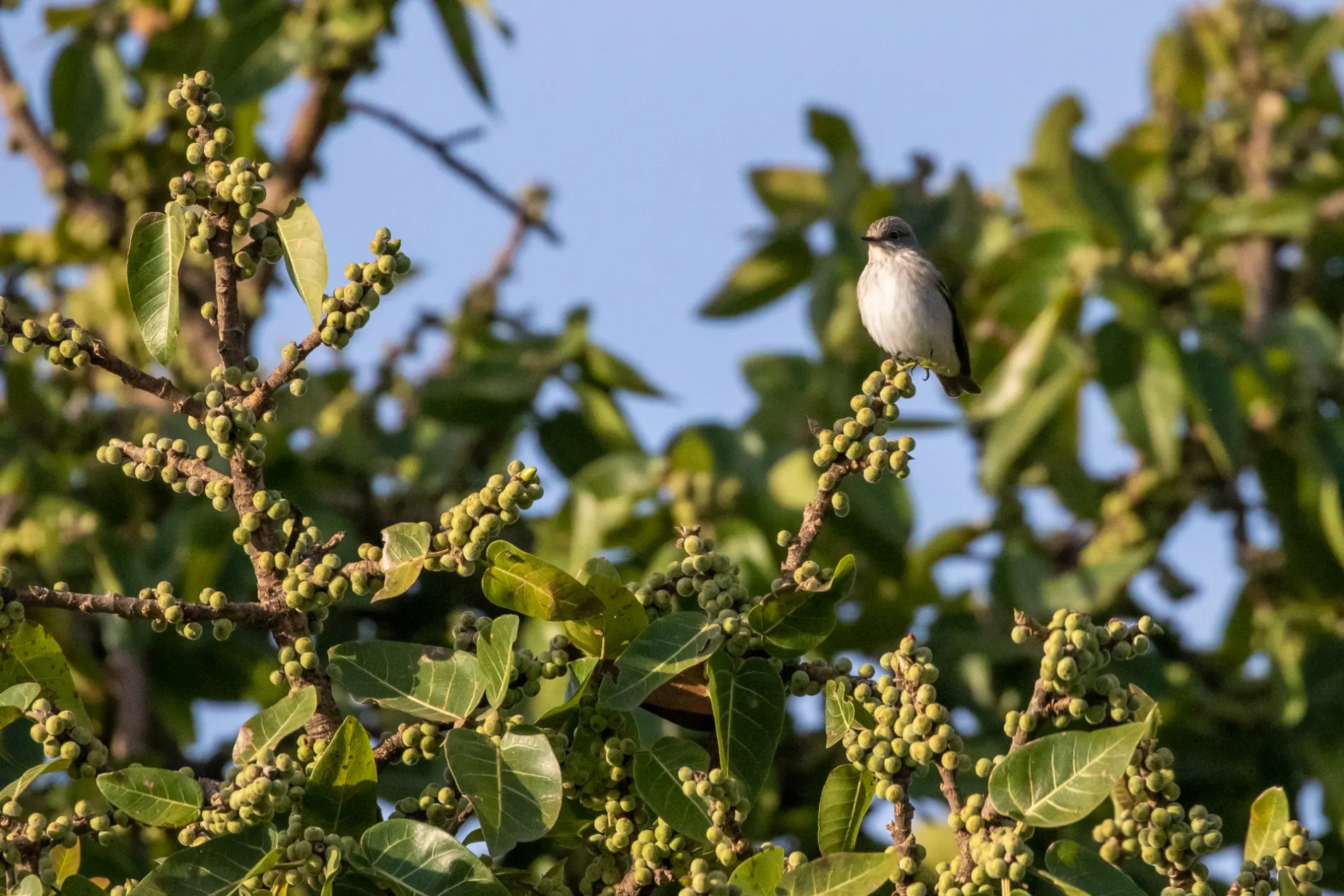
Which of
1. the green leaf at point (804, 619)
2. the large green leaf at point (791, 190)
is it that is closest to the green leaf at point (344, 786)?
the green leaf at point (804, 619)

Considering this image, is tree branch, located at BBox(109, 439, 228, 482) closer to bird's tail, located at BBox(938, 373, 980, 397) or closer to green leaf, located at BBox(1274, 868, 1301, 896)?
green leaf, located at BBox(1274, 868, 1301, 896)

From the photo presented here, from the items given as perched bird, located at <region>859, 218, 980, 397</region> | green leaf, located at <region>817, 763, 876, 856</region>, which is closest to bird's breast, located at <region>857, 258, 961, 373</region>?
perched bird, located at <region>859, 218, 980, 397</region>

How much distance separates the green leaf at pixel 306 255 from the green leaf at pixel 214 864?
0.88 m

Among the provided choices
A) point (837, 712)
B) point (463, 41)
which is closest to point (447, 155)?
point (463, 41)

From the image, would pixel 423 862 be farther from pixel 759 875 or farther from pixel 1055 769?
pixel 1055 769

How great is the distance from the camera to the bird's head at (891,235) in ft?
22.7

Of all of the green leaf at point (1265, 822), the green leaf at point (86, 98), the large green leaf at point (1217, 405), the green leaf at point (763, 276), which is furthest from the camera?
the green leaf at point (763, 276)

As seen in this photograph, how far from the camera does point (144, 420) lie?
6367 millimetres

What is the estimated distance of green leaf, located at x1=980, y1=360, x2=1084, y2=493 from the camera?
22.6ft

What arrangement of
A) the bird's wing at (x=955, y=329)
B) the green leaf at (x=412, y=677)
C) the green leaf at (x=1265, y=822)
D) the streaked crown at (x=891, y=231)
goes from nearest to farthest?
the green leaf at (x=412, y=677)
the green leaf at (x=1265, y=822)
the bird's wing at (x=955, y=329)
the streaked crown at (x=891, y=231)

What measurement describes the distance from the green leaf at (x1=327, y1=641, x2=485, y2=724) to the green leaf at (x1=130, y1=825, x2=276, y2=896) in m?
0.31

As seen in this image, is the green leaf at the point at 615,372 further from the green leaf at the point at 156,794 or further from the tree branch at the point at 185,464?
the green leaf at the point at 156,794

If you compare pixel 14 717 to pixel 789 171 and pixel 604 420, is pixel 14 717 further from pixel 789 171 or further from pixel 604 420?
pixel 789 171

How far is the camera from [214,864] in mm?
2570
